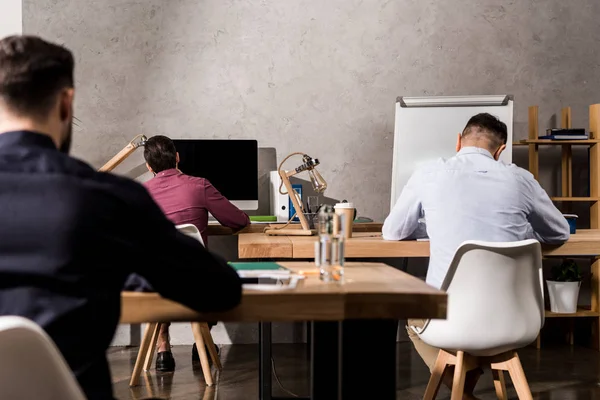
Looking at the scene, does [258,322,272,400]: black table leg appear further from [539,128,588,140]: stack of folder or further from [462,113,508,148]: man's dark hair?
[539,128,588,140]: stack of folder

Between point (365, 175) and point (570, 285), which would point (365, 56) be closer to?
point (365, 175)

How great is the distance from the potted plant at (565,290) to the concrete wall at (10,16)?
4.03 meters

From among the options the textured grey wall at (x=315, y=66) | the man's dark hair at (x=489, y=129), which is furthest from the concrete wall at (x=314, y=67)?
the man's dark hair at (x=489, y=129)

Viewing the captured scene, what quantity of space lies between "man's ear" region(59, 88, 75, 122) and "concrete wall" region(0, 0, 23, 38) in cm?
429

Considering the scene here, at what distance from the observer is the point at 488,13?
215 inches

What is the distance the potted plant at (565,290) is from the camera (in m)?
4.95

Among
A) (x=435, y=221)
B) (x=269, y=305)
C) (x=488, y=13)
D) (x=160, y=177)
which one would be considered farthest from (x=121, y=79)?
(x=269, y=305)

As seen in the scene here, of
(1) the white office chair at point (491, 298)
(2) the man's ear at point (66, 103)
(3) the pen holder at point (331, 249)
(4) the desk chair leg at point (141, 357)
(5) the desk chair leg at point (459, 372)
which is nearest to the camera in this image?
(2) the man's ear at point (66, 103)

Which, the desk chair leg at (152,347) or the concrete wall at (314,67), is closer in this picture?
the desk chair leg at (152,347)

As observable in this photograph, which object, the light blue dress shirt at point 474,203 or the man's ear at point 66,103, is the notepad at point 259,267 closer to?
the man's ear at point 66,103

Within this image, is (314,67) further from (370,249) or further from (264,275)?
(264,275)

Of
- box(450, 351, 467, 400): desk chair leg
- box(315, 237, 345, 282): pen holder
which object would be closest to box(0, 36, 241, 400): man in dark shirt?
box(315, 237, 345, 282): pen holder

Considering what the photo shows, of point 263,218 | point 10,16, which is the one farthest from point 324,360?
point 10,16

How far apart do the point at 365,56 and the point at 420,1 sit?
1.84 ft
